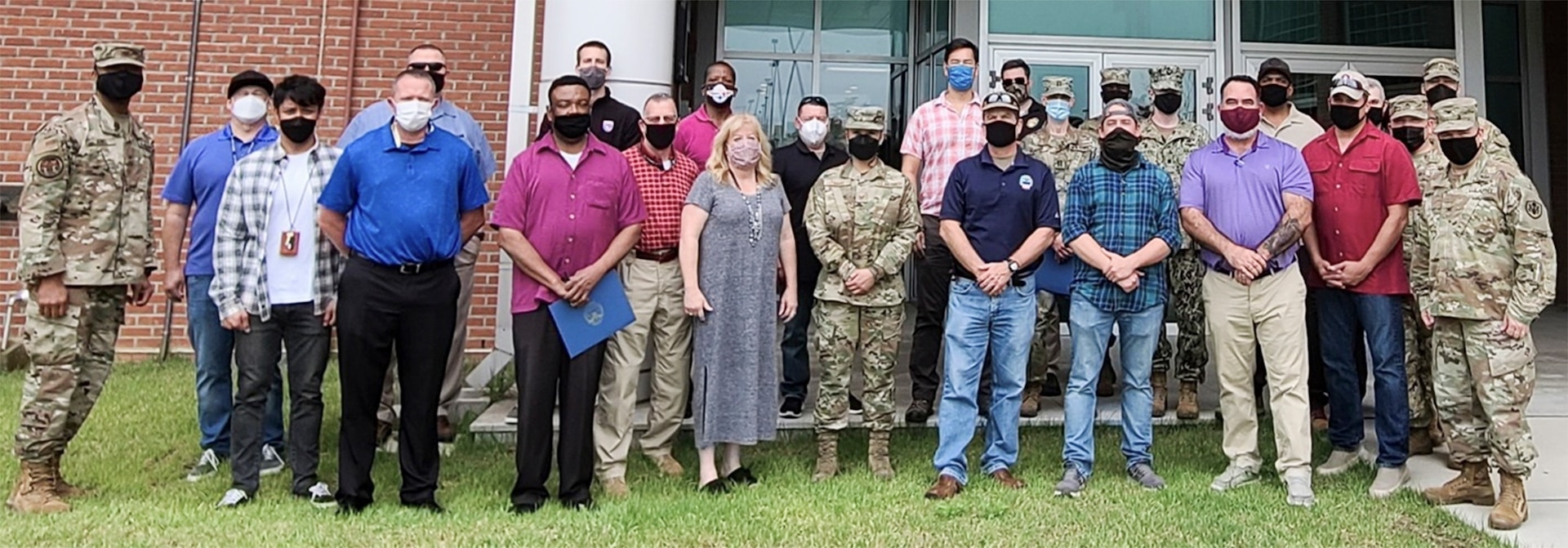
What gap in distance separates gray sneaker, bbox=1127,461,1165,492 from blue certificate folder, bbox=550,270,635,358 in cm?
240

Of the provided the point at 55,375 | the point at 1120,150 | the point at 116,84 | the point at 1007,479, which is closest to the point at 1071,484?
the point at 1007,479

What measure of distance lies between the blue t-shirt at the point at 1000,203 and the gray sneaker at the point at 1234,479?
1256mm

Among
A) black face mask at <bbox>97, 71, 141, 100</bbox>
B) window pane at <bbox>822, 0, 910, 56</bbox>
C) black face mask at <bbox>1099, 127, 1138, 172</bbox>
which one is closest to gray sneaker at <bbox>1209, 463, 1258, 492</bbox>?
black face mask at <bbox>1099, 127, 1138, 172</bbox>

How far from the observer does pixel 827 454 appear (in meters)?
4.68

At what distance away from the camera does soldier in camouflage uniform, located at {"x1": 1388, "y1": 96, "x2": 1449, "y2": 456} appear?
15.0 ft

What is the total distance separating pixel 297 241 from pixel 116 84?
1.05 metres

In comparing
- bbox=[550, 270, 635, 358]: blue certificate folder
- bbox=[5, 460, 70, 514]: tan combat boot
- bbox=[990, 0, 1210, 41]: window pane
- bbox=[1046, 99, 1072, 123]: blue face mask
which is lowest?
bbox=[5, 460, 70, 514]: tan combat boot

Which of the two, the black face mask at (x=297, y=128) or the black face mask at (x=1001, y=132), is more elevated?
the black face mask at (x=1001, y=132)

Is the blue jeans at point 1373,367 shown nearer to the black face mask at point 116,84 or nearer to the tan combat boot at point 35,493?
the black face mask at point 116,84

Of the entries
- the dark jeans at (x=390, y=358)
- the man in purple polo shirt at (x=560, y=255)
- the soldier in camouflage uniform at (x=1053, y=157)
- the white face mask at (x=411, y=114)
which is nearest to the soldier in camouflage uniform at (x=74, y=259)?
the dark jeans at (x=390, y=358)

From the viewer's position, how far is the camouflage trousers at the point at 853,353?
15.1ft

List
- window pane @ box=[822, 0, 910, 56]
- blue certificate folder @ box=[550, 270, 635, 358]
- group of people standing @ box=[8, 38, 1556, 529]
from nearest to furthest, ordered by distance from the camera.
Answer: group of people standing @ box=[8, 38, 1556, 529] → blue certificate folder @ box=[550, 270, 635, 358] → window pane @ box=[822, 0, 910, 56]

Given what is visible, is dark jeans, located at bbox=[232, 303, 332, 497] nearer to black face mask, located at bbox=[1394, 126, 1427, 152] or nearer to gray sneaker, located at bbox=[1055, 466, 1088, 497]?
gray sneaker, located at bbox=[1055, 466, 1088, 497]

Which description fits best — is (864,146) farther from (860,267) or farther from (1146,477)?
(1146,477)
